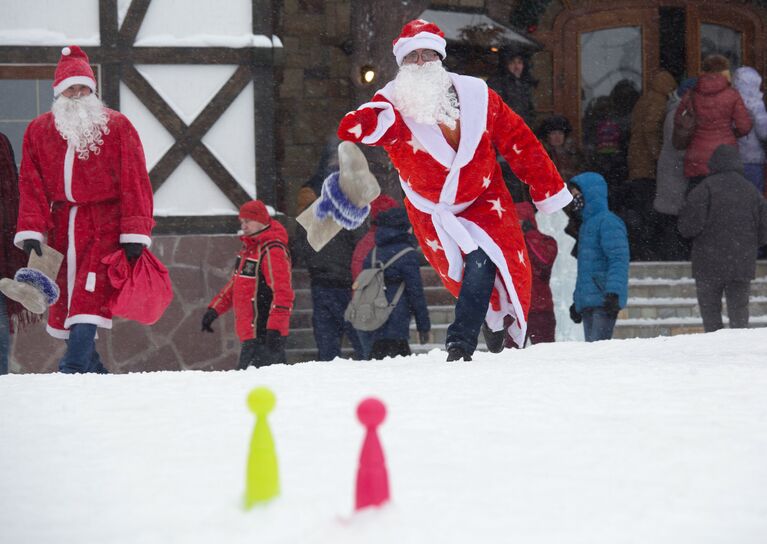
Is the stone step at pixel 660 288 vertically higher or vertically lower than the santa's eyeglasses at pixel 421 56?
lower

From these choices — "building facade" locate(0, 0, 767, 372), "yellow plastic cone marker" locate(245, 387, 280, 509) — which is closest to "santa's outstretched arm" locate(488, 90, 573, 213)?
"yellow plastic cone marker" locate(245, 387, 280, 509)

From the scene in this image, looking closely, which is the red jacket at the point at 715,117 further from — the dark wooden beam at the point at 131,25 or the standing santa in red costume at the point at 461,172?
the dark wooden beam at the point at 131,25

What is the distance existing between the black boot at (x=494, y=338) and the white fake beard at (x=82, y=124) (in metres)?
2.10

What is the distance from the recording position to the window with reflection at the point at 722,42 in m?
12.1

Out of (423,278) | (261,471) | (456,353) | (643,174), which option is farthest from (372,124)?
(643,174)

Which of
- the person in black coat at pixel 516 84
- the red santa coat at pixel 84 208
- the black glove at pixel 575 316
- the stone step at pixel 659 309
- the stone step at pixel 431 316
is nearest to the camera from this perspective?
the red santa coat at pixel 84 208

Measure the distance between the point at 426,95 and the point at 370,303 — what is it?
214 centimetres

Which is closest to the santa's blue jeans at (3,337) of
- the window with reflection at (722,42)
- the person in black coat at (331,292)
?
the person in black coat at (331,292)

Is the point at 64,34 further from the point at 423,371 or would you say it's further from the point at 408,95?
the point at 423,371

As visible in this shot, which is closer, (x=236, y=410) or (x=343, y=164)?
(x=236, y=410)

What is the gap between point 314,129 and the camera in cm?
1129

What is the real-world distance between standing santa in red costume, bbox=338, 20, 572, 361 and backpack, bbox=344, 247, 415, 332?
149cm

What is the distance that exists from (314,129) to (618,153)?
3.25 m

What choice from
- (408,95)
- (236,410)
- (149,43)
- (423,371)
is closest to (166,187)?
(149,43)
